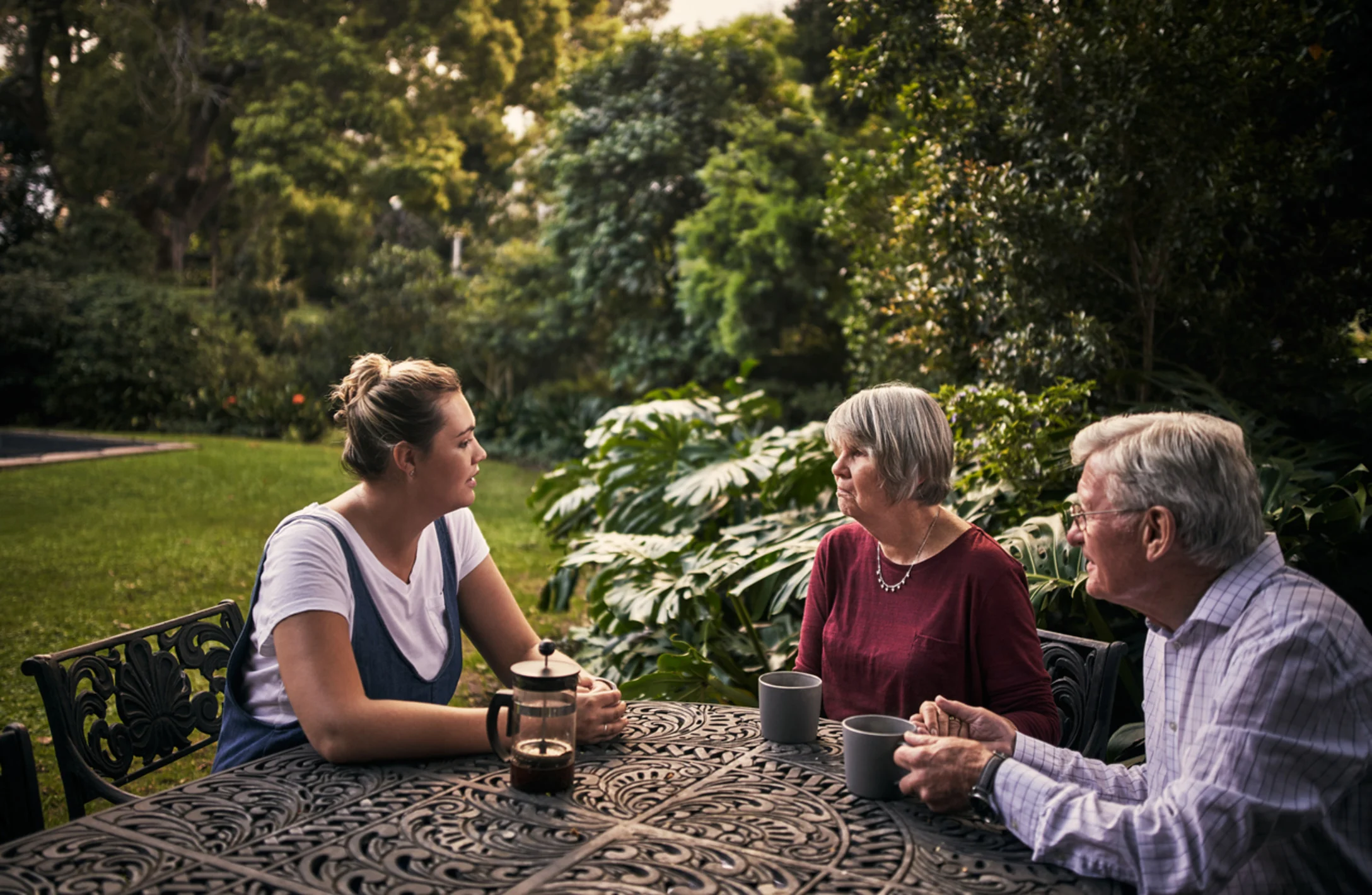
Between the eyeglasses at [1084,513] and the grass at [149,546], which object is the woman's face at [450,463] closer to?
the eyeglasses at [1084,513]

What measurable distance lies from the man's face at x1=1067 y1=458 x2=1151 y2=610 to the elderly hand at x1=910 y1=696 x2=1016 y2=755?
29 cm

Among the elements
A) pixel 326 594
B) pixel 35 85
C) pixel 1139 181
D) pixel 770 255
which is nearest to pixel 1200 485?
pixel 326 594

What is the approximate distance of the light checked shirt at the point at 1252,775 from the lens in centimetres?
136

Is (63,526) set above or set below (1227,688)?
below

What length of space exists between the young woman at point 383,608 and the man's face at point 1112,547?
893 millimetres

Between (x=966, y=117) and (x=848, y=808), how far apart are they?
3981 millimetres

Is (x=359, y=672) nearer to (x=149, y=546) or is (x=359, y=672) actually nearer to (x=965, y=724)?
(x=965, y=724)

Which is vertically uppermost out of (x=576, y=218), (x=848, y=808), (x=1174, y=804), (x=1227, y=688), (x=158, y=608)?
(x=576, y=218)

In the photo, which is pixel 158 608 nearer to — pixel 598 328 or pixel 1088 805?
pixel 1088 805

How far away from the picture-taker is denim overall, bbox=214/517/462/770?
2.01 metres

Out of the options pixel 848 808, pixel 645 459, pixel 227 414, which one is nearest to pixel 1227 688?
pixel 848 808

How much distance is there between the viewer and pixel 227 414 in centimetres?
1706

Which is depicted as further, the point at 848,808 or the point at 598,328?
the point at 598,328

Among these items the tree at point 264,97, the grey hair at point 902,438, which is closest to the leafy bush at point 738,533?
the grey hair at point 902,438
